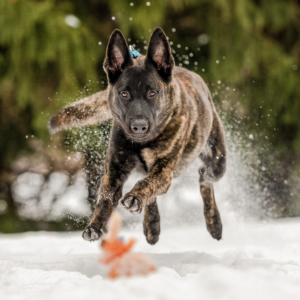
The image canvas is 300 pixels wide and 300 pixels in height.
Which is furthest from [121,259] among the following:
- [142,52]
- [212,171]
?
[142,52]

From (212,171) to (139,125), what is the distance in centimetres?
173

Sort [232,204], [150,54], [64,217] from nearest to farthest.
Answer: [150,54] < [232,204] < [64,217]

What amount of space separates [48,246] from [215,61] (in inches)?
160

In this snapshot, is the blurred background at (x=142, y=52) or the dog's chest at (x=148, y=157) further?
the blurred background at (x=142, y=52)

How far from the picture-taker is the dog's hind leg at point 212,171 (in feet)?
14.8

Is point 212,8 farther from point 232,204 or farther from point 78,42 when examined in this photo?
point 232,204

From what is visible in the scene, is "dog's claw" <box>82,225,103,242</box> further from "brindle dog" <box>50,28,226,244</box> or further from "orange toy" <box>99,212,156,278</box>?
"orange toy" <box>99,212,156,278</box>

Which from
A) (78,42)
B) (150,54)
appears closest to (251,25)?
(78,42)

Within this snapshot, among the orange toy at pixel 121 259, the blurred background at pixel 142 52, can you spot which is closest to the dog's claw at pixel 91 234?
the orange toy at pixel 121 259

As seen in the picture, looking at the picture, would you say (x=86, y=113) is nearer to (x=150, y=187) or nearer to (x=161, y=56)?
(x=161, y=56)

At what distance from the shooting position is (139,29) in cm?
705

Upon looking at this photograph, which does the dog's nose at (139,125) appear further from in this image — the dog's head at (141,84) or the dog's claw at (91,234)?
the dog's claw at (91,234)

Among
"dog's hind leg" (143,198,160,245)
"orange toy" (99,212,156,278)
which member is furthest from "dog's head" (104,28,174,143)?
"dog's hind leg" (143,198,160,245)

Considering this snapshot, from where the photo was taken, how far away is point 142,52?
719 cm
